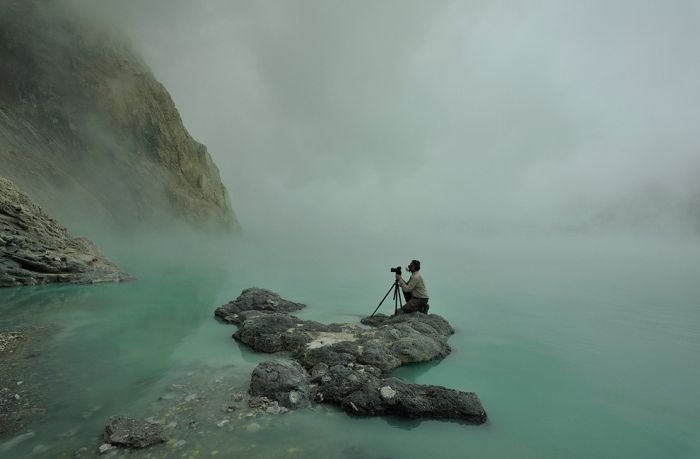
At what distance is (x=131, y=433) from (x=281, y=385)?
294cm

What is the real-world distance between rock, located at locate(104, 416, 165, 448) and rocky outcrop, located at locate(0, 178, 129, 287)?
16.5 metres

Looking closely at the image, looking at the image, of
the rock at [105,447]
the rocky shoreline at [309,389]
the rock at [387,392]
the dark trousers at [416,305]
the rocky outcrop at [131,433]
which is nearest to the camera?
the rock at [105,447]

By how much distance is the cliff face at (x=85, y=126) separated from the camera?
4091 cm

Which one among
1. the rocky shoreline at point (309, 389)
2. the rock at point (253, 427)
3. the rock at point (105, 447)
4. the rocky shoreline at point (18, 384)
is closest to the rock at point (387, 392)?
A: the rocky shoreline at point (309, 389)

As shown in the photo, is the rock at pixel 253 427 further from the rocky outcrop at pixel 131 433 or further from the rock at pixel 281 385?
the rocky outcrop at pixel 131 433

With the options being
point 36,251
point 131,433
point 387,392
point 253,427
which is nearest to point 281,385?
point 253,427

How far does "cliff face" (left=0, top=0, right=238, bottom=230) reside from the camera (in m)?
40.9

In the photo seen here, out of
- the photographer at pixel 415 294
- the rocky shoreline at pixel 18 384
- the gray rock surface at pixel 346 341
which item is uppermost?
the photographer at pixel 415 294

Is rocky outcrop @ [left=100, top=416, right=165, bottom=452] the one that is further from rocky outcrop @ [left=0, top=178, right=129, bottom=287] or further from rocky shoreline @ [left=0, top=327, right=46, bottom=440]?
rocky outcrop @ [left=0, top=178, right=129, bottom=287]

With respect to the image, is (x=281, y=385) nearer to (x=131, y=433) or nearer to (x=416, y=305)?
(x=131, y=433)

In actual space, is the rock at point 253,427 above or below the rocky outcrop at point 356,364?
below

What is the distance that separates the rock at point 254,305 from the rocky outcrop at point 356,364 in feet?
1.65

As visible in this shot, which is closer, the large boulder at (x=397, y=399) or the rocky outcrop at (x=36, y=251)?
the large boulder at (x=397, y=399)

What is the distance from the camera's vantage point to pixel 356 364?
1014 centimetres
